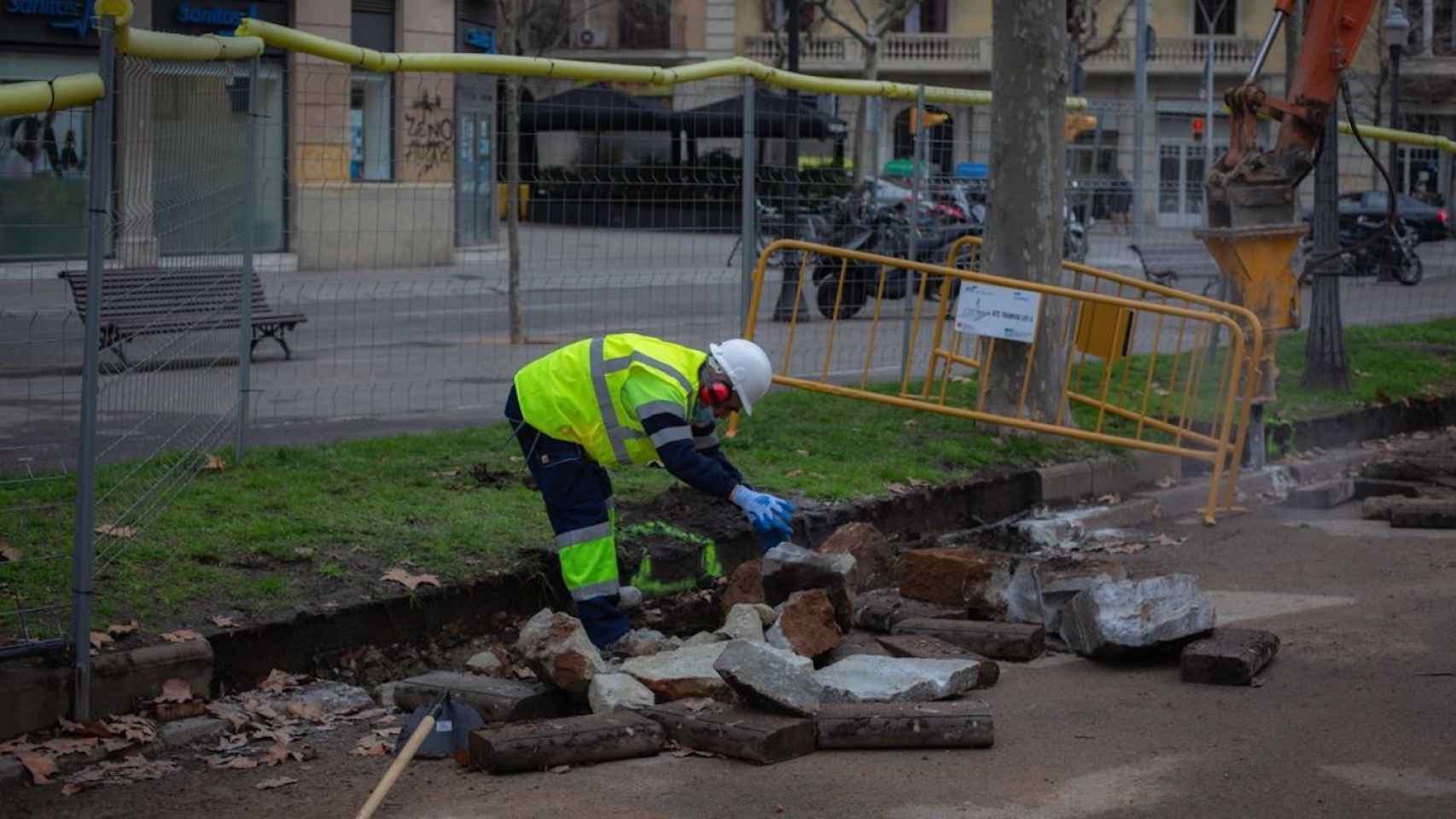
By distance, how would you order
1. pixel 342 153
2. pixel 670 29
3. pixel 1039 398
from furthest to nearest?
pixel 670 29
pixel 1039 398
pixel 342 153

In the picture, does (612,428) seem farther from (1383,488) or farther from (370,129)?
(1383,488)

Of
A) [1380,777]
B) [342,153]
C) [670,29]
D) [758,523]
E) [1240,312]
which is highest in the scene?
[670,29]

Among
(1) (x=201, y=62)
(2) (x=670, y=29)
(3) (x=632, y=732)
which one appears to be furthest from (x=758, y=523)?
(2) (x=670, y=29)

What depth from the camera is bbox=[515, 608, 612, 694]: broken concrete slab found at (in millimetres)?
5859

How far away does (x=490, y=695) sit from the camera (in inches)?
229

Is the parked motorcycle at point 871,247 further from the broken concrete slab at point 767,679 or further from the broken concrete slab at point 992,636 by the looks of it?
the broken concrete slab at point 767,679

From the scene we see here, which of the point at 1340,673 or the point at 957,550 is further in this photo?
the point at 957,550

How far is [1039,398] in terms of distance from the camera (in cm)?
1083

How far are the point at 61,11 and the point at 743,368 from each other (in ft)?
65.5

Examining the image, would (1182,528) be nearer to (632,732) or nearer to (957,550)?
(957,550)

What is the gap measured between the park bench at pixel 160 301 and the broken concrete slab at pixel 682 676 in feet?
7.29

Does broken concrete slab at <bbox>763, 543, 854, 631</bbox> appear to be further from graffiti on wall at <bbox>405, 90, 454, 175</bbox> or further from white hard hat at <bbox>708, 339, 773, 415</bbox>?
graffiti on wall at <bbox>405, 90, 454, 175</bbox>

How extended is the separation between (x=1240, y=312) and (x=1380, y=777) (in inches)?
196

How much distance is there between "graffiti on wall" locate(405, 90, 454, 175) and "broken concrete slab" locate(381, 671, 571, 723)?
134 inches
